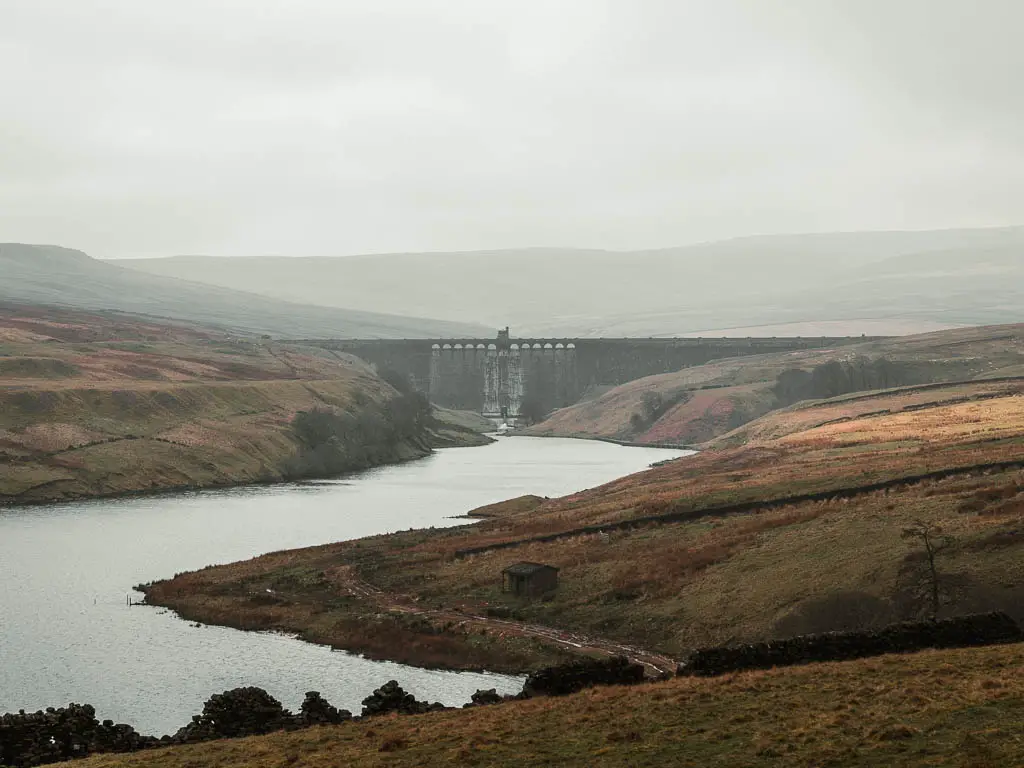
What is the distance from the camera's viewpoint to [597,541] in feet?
258

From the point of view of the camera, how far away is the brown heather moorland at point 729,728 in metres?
28.5

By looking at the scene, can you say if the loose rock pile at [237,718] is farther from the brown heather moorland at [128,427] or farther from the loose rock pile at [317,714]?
the brown heather moorland at [128,427]

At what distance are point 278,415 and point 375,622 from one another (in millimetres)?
117461

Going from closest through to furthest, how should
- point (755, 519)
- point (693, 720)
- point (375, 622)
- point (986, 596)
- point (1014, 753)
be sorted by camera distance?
point (1014, 753)
point (693, 720)
point (986, 596)
point (375, 622)
point (755, 519)

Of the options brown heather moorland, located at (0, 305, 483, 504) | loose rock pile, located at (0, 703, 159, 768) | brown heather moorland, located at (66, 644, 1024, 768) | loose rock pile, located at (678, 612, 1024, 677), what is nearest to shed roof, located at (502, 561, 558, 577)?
loose rock pile, located at (678, 612, 1024, 677)

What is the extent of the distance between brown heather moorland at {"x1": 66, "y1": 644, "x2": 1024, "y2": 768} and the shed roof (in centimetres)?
2853

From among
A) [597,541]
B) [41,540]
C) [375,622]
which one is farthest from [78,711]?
[41,540]

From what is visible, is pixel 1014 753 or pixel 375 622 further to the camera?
pixel 375 622

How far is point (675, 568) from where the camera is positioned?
6750cm

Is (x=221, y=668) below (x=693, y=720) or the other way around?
below

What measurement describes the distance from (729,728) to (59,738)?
838 inches

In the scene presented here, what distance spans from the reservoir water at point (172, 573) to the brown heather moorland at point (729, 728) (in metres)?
13.0

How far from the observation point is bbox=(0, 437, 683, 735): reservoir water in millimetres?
53656

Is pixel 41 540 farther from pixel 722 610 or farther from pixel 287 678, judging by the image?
pixel 722 610
